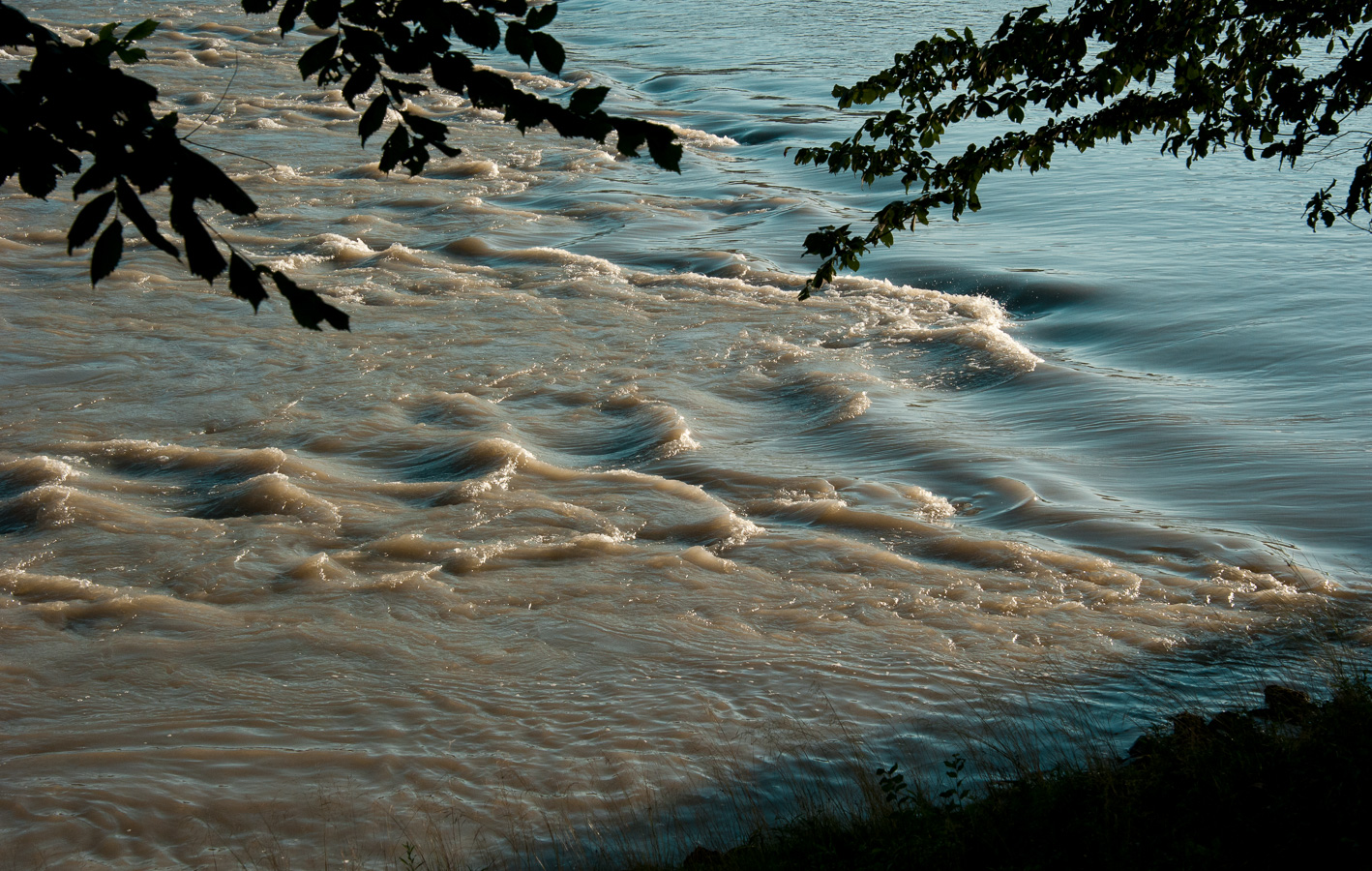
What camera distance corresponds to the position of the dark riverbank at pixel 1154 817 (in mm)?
3586

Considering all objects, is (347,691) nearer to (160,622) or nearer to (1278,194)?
(160,622)

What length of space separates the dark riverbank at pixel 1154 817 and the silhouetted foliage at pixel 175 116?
237 cm

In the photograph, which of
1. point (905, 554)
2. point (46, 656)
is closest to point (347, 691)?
point (46, 656)

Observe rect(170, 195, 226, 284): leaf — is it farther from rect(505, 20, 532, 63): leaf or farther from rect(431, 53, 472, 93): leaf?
rect(505, 20, 532, 63): leaf

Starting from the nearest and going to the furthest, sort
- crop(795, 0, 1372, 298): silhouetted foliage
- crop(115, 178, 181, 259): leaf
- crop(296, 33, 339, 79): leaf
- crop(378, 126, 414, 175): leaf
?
crop(115, 178, 181, 259): leaf
crop(296, 33, 339, 79): leaf
crop(378, 126, 414, 175): leaf
crop(795, 0, 1372, 298): silhouetted foliage

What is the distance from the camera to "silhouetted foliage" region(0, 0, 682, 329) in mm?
2326

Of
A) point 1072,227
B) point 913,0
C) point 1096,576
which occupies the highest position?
point 913,0

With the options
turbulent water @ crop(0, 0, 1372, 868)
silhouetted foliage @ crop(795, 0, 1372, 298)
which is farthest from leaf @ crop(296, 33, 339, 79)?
turbulent water @ crop(0, 0, 1372, 868)

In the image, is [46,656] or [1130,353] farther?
[1130,353]

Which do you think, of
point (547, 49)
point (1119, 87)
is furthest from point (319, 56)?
point (1119, 87)

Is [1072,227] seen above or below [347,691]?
above

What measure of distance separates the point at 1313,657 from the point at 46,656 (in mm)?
5954

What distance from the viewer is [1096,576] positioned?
670cm

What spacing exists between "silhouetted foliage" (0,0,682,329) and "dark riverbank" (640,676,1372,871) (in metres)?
2.37
